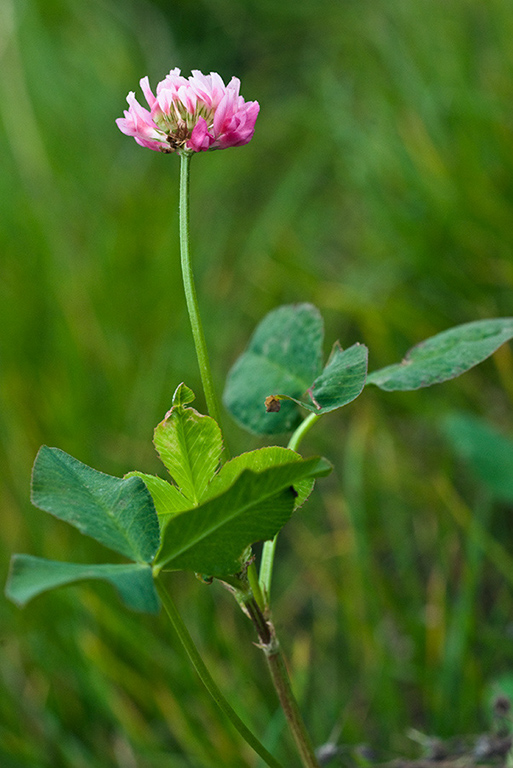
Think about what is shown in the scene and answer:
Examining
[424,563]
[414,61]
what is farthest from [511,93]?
[424,563]

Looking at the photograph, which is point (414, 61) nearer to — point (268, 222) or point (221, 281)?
point (268, 222)

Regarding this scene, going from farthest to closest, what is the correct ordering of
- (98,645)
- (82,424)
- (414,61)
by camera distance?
(414,61)
(82,424)
(98,645)

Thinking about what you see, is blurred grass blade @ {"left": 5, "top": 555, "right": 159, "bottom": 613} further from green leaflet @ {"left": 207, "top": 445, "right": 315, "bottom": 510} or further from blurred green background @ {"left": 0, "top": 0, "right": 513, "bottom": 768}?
blurred green background @ {"left": 0, "top": 0, "right": 513, "bottom": 768}

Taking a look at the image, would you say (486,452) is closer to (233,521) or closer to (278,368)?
(278,368)

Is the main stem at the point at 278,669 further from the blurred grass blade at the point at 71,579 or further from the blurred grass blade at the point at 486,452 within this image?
the blurred grass blade at the point at 486,452

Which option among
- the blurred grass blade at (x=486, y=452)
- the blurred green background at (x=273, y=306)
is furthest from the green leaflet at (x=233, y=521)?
the blurred grass blade at (x=486, y=452)

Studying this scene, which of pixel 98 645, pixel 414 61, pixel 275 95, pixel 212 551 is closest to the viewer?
pixel 212 551
